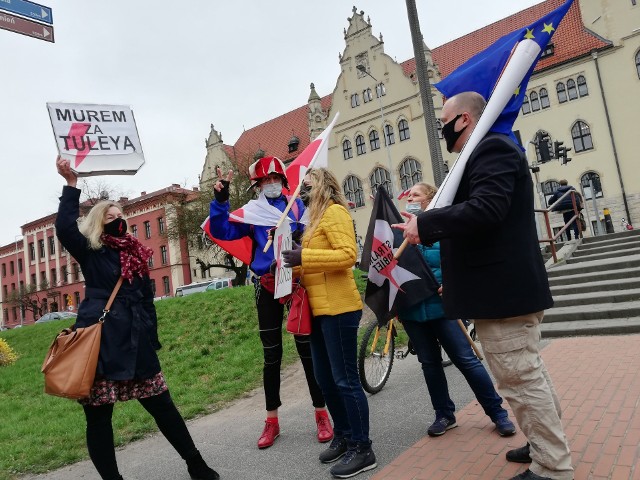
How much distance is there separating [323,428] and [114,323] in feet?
6.35

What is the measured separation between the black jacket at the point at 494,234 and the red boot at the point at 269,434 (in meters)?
2.27

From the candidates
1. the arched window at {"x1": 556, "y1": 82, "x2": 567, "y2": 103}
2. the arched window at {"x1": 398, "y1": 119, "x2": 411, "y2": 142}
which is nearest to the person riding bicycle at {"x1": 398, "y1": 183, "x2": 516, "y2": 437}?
the arched window at {"x1": 556, "y1": 82, "x2": 567, "y2": 103}

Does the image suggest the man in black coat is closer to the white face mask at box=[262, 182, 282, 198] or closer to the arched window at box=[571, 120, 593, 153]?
the white face mask at box=[262, 182, 282, 198]

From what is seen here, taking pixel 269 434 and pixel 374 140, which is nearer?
pixel 269 434

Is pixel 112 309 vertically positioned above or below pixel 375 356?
above

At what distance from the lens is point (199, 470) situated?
11.7 feet

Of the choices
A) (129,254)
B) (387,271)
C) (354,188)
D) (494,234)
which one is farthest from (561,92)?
(129,254)

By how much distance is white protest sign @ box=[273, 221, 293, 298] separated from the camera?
3539 millimetres

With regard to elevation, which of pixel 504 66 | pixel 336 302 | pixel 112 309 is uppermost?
pixel 504 66

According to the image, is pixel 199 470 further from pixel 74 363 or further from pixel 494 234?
pixel 494 234

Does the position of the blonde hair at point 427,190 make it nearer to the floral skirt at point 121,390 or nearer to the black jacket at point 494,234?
the black jacket at point 494,234

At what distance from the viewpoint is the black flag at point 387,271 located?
4.07m

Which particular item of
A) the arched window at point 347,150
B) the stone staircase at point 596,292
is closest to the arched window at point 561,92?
the arched window at point 347,150

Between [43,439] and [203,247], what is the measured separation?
3394cm
